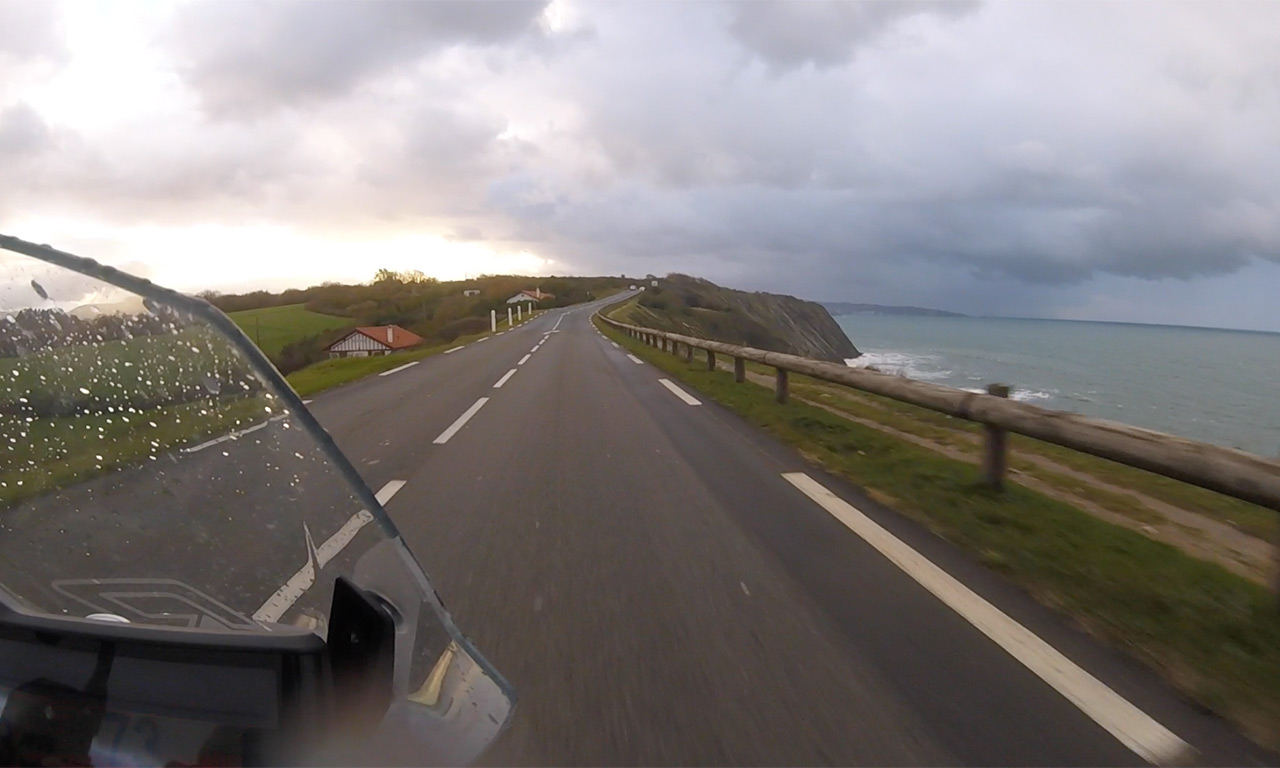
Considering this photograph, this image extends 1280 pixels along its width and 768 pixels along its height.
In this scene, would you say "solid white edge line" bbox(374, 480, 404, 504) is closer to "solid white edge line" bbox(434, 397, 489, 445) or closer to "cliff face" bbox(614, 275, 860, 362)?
"solid white edge line" bbox(434, 397, 489, 445)

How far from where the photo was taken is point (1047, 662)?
11.6ft

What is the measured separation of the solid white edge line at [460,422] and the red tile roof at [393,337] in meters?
20.0

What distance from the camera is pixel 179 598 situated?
2.19 m

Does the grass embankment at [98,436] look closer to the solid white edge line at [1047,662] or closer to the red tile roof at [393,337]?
the solid white edge line at [1047,662]

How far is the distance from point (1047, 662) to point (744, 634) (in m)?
1.26

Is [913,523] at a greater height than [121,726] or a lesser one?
lesser

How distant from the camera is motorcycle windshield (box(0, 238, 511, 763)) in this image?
1.98m

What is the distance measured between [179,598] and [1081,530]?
553 cm

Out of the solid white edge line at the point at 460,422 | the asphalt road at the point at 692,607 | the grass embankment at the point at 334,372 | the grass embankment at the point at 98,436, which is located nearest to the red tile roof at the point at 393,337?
the grass embankment at the point at 334,372

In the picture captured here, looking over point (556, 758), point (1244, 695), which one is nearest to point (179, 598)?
point (556, 758)

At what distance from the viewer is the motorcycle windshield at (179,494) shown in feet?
6.50

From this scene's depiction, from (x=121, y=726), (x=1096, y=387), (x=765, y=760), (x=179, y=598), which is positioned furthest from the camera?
(x=1096, y=387)

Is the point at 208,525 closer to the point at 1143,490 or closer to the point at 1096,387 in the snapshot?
the point at 1143,490

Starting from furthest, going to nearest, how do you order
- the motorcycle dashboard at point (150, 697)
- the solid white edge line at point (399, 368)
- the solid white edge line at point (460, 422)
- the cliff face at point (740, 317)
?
the cliff face at point (740, 317), the solid white edge line at point (399, 368), the solid white edge line at point (460, 422), the motorcycle dashboard at point (150, 697)
